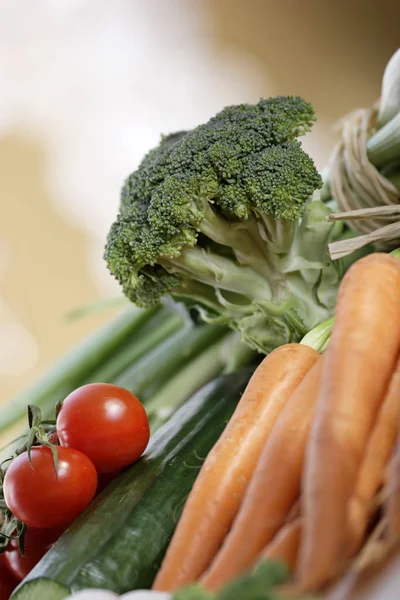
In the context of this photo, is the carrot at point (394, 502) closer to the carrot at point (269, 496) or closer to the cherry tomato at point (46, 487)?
the carrot at point (269, 496)

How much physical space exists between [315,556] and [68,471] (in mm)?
420

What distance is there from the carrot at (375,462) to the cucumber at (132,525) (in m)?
0.30

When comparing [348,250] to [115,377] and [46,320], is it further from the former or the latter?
[46,320]

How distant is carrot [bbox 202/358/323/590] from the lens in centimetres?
57

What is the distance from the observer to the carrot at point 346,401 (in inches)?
18.6

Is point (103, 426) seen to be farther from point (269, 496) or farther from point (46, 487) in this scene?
point (269, 496)

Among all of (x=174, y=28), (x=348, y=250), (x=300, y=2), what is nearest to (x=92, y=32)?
(x=174, y=28)


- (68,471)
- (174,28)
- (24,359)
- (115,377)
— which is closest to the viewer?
(68,471)

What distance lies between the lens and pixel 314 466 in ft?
1.73

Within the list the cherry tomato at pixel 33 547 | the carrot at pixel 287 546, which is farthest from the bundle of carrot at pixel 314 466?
the cherry tomato at pixel 33 547

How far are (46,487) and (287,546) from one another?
0.37 meters

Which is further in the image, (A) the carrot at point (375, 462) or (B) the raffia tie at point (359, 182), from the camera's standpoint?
(B) the raffia tie at point (359, 182)

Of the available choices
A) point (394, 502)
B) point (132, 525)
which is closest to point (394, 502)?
point (394, 502)

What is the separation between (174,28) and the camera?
7.72ft
